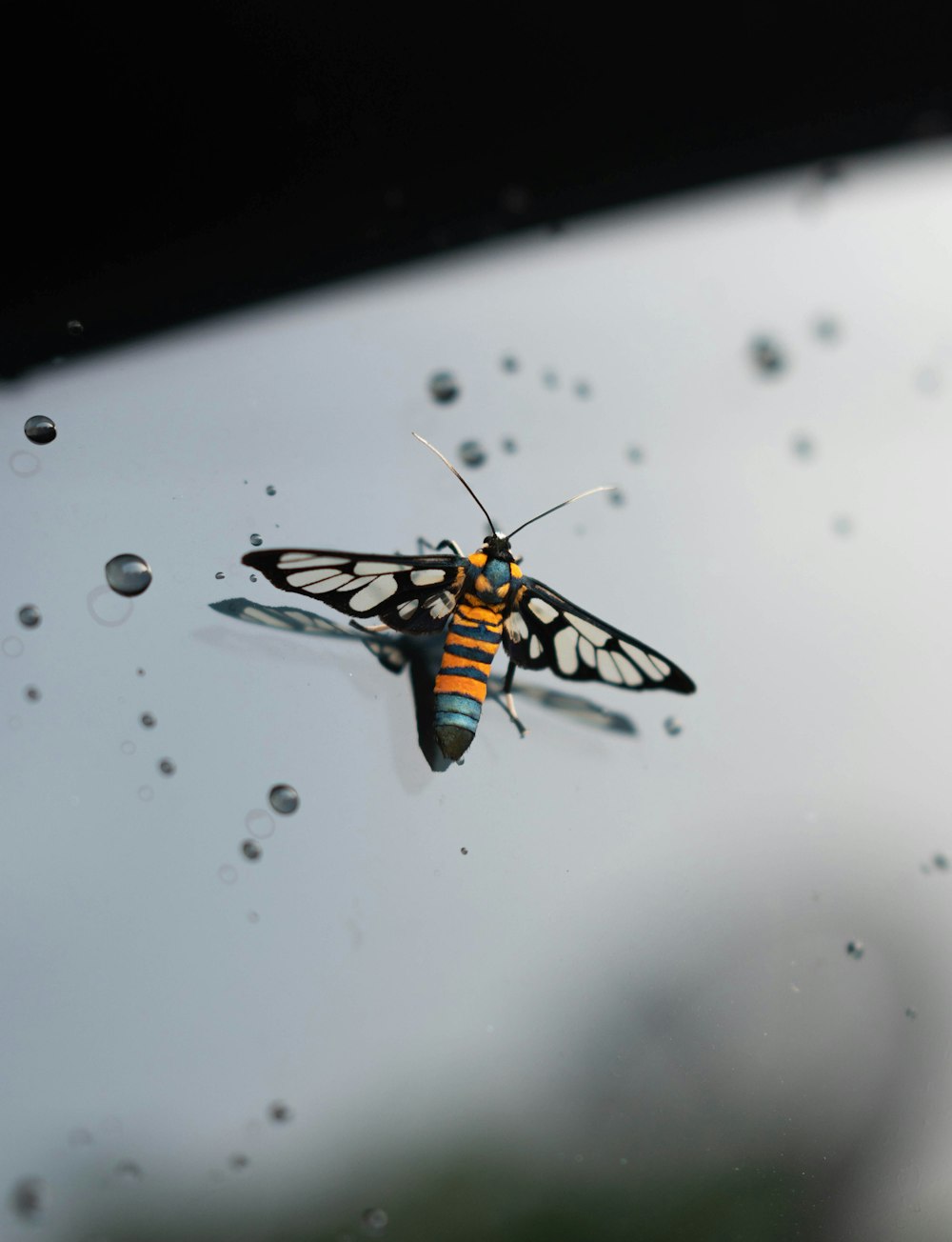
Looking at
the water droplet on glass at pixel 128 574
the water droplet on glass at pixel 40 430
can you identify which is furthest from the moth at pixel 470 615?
the water droplet on glass at pixel 40 430

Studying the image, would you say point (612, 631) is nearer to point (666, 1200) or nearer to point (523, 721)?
point (523, 721)

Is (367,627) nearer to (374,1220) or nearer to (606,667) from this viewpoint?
(606,667)

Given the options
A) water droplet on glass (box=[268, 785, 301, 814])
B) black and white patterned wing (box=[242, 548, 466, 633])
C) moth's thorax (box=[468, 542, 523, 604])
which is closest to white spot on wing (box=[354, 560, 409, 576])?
black and white patterned wing (box=[242, 548, 466, 633])

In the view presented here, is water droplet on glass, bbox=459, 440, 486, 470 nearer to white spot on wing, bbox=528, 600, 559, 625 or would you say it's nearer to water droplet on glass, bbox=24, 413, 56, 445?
white spot on wing, bbox=528, 600, 559, 625

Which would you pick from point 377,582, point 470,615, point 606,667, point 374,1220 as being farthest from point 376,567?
point 374,1220

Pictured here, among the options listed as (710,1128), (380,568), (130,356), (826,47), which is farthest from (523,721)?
(826,47)
